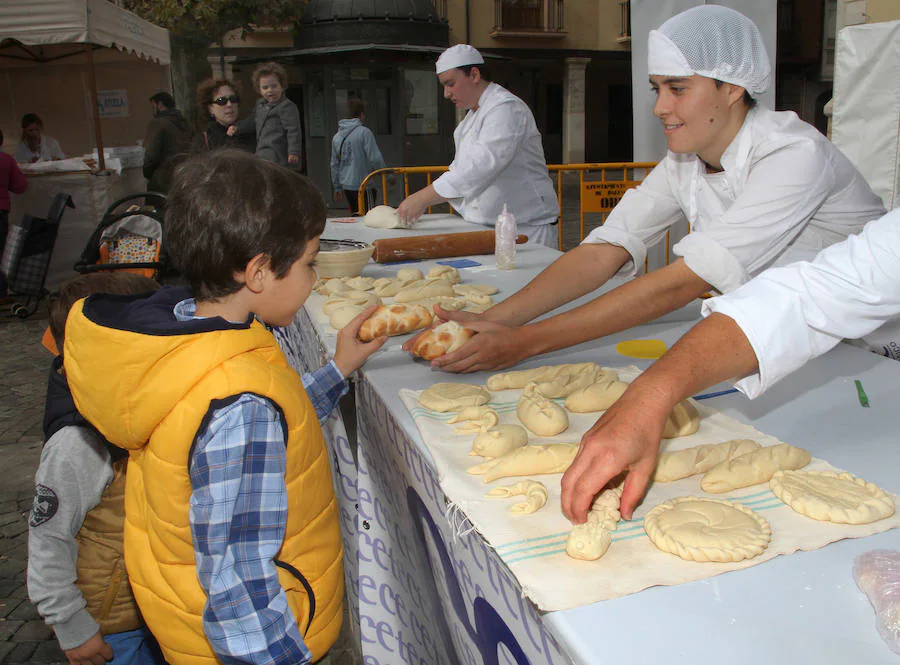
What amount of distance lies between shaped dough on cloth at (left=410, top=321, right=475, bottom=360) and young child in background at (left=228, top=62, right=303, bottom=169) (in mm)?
5655

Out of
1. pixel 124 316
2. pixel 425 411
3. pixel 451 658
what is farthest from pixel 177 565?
pixel 451 658

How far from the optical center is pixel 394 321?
7.57 feet

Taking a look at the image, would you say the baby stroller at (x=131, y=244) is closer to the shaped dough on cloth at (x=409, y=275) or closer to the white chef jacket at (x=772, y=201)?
the shaped dough on cloth at (x=409, y=275)

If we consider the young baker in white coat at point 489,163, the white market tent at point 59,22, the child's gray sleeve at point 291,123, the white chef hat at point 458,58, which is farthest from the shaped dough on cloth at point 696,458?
the white market tent at point 59,22

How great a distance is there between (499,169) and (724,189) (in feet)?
8.04

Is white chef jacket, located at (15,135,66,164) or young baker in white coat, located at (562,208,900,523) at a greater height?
white chef jacket, located at (15,135,66,164)

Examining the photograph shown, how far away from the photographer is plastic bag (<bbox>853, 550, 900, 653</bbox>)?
91 centimetres

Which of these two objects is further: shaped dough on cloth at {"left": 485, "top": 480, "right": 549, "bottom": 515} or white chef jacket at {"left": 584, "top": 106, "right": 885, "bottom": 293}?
white chef jacket at {"left": 584, "top": 106, "right": 885, "bottom": 293}

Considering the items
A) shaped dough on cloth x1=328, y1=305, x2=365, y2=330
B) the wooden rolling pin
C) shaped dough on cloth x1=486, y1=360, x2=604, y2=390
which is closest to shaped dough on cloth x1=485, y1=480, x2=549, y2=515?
shaped dough on cloth x1=486, y1=360, x2=604, y2=390

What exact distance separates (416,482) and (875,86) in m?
4.86

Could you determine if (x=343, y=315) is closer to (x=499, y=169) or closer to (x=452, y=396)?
(x=452, y=396)

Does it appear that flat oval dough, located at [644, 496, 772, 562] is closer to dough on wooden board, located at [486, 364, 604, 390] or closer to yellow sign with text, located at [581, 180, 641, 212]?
dough on wooden board, located at [486, 364, 604, 390]

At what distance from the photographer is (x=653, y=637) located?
0.94 meters

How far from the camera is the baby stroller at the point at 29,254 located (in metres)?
7.23
